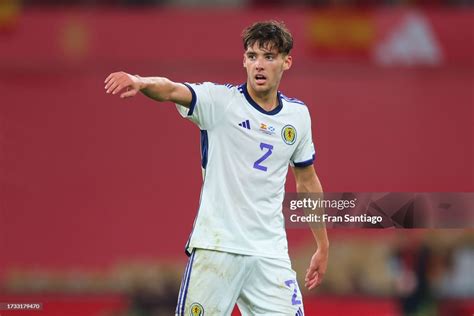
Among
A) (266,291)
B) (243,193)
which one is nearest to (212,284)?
(266,291)

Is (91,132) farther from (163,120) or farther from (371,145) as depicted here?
(371,145)

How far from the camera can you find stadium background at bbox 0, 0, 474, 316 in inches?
382

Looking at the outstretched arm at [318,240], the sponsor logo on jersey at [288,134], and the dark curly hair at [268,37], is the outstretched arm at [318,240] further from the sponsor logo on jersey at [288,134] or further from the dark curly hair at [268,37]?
the dark curly hair at [268,37]

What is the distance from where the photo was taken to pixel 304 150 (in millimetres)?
4883

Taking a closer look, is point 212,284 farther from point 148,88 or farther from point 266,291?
point 148,88

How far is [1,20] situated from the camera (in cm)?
995

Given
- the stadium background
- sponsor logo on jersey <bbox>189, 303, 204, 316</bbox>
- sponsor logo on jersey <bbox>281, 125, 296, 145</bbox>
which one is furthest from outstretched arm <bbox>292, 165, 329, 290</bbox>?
the stadium background

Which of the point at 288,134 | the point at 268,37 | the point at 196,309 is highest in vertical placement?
the point at 268,37

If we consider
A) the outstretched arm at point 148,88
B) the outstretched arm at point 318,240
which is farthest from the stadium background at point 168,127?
the outstretched arm at point 148,88

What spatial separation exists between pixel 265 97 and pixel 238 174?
1.38 ft

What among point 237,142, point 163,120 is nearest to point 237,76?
point 163,120

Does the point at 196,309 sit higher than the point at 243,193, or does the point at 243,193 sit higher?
the point at 243,193

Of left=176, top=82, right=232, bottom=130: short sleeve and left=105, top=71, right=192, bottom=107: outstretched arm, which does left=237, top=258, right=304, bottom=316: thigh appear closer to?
left=176, top=82, right=232, bottom=130: short sleeve

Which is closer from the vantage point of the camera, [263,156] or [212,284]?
[212,284]
